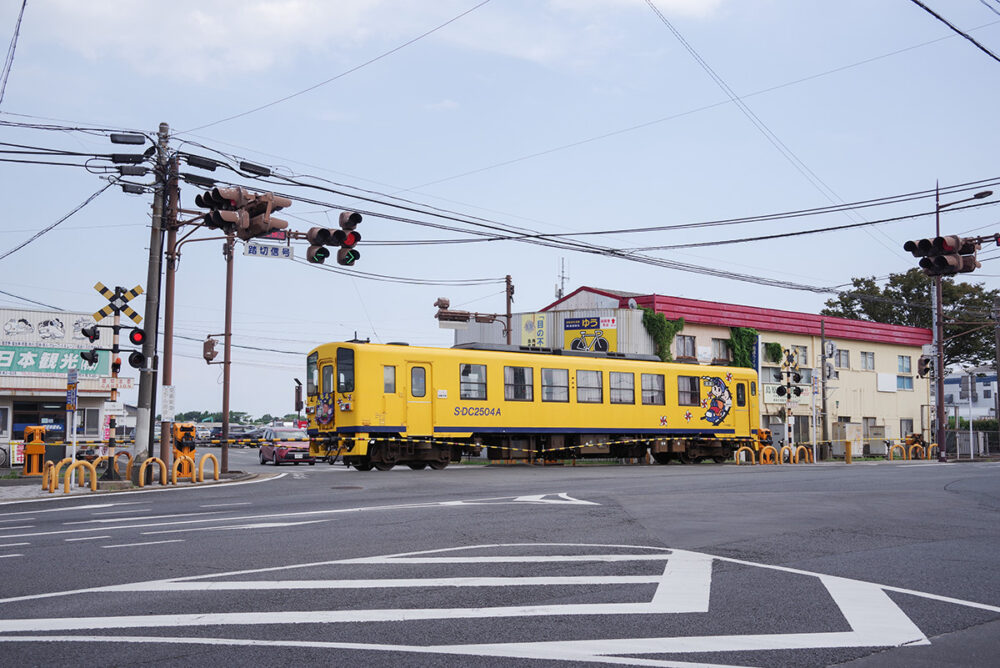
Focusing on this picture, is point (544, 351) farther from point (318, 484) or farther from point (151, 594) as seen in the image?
point (151, 594)

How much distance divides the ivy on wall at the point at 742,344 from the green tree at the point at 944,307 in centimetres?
2165

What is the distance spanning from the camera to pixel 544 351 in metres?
28.6

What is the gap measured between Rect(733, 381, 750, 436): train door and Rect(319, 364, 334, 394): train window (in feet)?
52.3

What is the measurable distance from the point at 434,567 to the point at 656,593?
6.92ft

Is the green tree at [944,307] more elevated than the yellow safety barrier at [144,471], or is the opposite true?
the green tree at [944,307]

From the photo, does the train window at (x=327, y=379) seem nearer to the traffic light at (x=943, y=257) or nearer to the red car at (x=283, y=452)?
the red car at (x=283, y=452)

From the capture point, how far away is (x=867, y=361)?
177ft

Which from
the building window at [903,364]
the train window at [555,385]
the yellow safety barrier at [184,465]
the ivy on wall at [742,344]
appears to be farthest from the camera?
the building window at [903,364]

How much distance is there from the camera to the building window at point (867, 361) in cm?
5354

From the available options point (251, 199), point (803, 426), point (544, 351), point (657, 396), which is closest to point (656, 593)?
point (251, 199)

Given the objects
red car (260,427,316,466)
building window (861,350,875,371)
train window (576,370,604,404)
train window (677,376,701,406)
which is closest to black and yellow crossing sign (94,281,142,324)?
train window (576,370,604,404)

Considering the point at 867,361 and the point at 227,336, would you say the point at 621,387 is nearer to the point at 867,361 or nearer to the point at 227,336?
the point at 227,336

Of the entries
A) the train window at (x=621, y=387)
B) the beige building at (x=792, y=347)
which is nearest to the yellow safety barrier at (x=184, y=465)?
the train window at (x=621, y=387)

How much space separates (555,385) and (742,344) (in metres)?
22.0
